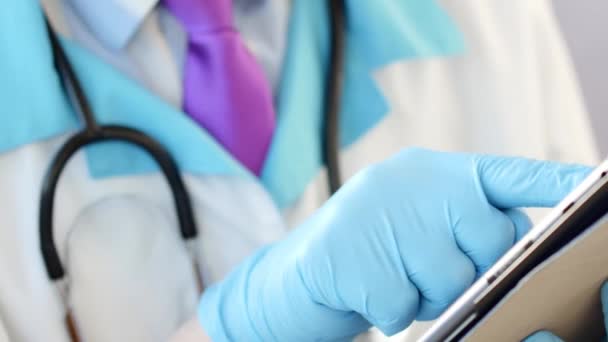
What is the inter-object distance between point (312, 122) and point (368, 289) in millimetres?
226

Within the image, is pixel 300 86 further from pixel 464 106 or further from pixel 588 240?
pixel 588 240

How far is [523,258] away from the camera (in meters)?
0.27

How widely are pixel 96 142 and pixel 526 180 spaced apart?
0.35 m

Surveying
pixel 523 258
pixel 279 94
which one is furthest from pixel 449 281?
pixel 279 94

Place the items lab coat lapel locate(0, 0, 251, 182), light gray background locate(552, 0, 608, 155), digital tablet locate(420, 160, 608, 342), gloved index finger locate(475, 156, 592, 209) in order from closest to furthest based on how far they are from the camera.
Result: digital tablet locate(420, 160, 608, 342) < gloved index finger locate(475, 156, 592, 209) < lab coat lapel locate(0, 0, 251, 182) < light gray background locate(552, 0, 608, 155)

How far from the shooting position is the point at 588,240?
27 cm

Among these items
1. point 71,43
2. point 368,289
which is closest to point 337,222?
point 368,289

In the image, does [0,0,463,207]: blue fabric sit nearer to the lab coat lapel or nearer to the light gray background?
the lab coat lapel

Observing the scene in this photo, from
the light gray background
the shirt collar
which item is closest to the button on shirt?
the shirt collar

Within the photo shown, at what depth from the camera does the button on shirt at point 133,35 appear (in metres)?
0.54

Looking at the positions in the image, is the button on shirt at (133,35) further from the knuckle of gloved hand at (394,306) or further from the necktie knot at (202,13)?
the knuckle of gloved hand at (394,306)

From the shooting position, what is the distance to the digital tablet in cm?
26

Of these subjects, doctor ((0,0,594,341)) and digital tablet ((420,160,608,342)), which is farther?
doctor ((0,0,594,341))

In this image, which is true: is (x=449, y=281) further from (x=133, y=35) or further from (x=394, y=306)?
(x=133, y=35)
